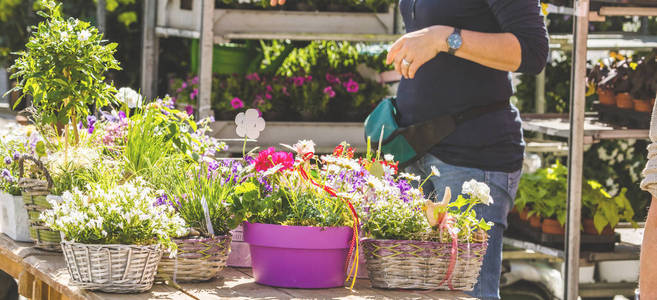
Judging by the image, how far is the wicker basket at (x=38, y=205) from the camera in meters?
2.26

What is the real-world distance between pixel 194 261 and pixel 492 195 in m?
0.95

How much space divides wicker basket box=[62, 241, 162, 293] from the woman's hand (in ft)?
2.40

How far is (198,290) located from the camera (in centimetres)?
196

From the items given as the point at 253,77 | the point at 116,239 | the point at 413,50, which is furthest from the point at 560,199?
the point at 116,239

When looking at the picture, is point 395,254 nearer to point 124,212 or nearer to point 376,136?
point 124,212

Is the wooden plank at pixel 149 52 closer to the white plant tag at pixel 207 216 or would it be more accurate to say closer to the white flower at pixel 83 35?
the white flower at pixel 83 35

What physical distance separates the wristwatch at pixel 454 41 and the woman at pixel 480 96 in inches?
2.8

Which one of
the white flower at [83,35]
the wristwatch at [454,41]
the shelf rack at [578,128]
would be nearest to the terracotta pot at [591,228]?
the shelf rack at [578,128]

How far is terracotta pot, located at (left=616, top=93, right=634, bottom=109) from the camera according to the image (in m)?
4.18

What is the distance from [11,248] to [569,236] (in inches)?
90.5

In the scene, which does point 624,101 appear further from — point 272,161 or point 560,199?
point 272,161

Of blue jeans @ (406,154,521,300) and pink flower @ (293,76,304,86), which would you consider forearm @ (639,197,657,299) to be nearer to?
blue jeans @ (406,154,521,300)

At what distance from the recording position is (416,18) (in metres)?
2.62

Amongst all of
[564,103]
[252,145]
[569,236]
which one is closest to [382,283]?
[569,236]
